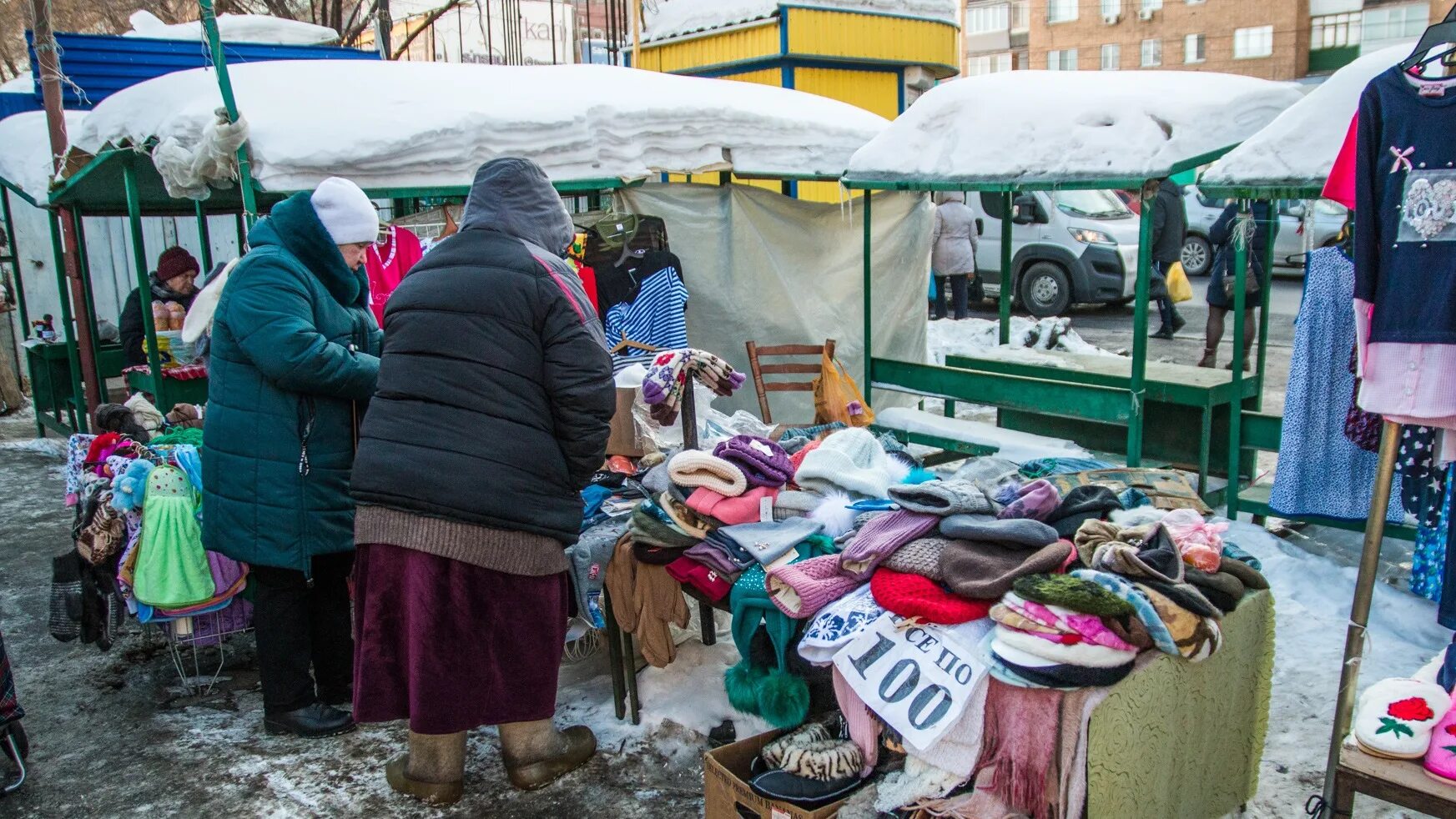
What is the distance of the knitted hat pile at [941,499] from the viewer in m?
3.07

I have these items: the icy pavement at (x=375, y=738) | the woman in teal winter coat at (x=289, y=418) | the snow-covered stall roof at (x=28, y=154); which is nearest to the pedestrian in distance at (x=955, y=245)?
the icy pavement at (x=375, y=738)

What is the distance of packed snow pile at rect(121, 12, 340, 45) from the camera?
401 inches

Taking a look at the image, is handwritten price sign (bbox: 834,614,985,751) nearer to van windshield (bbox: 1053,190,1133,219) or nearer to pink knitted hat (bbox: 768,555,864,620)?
pink knitted hat (bbox: 768,555,864,620)

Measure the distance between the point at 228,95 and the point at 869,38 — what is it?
914 cm

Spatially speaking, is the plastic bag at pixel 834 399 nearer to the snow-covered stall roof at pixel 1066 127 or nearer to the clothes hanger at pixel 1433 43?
the snow-covered stall roof at pixel 1066 127

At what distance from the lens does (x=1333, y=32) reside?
3400cm

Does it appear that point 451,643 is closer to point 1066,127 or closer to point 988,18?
point 1066,127

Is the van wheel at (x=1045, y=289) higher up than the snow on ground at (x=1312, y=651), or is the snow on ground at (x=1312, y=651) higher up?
the van wheel at (x=1045, y=289)

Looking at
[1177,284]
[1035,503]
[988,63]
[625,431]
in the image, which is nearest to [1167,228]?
[1177,284]

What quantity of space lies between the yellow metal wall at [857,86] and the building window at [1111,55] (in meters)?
30.1

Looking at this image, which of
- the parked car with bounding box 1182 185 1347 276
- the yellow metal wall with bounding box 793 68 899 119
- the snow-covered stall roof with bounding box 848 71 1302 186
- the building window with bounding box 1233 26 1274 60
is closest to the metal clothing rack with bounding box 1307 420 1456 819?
the snow-covered stall roof with bounding box 848 71 1302 186

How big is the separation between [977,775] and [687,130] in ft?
15.6

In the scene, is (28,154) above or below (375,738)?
above

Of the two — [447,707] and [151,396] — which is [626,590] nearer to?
[447,707]
